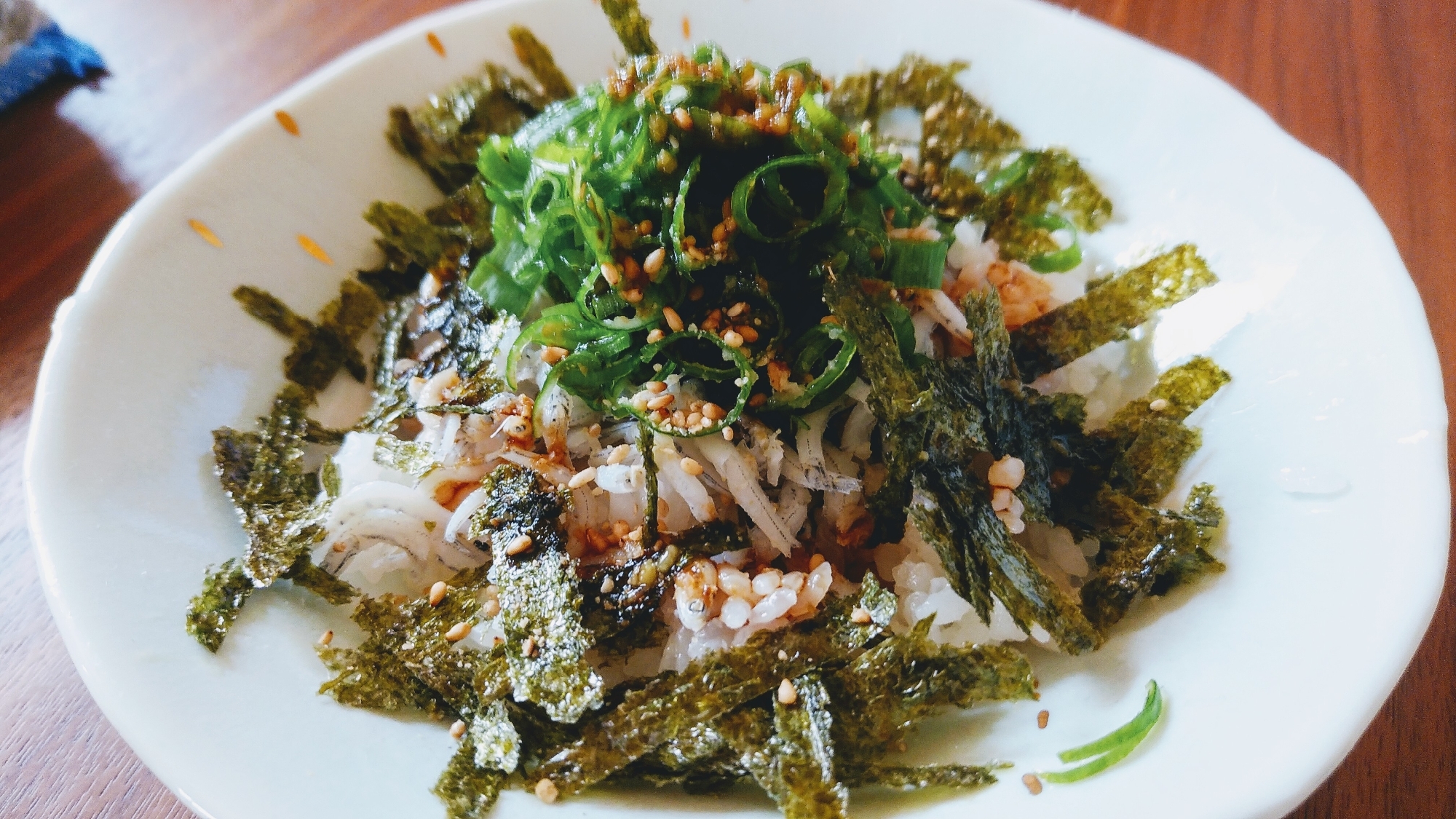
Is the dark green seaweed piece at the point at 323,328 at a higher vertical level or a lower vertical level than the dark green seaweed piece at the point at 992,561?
higher

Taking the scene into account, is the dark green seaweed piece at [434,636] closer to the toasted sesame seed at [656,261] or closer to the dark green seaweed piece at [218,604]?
the dark green seaweed piece at [218,604]

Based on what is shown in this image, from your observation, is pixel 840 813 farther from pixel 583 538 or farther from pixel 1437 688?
pixel 1437 688

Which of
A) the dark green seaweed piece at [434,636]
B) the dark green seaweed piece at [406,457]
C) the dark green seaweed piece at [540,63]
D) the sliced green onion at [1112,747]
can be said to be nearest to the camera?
the sliced green onion at [1112,747]

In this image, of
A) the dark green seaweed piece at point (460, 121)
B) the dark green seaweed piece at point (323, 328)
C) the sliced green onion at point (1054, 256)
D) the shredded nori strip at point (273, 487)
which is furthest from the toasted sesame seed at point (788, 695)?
the dark green seaweed piece at point (460, 121)

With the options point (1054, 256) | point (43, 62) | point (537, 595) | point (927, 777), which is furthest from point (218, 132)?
point (927, 777)

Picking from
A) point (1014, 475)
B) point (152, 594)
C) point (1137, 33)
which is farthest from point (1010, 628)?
point (1137, 33)

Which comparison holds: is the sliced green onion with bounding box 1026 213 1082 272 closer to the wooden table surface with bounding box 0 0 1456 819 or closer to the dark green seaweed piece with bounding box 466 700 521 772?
the wooden table surface with bounding box 0 0 1456 819

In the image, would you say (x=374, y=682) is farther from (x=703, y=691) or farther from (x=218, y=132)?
(x=218, y=132)

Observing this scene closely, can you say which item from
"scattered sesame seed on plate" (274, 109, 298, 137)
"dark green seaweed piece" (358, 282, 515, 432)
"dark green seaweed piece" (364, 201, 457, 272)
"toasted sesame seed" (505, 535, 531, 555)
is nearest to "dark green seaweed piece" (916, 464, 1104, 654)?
"toasted sesame seed" (505, 535, 531, 555)
